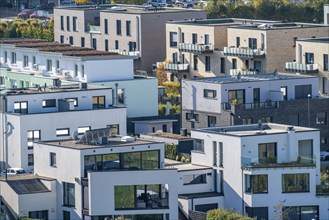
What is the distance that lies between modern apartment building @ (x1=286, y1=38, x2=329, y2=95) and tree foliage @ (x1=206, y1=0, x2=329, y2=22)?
27072 millimetres

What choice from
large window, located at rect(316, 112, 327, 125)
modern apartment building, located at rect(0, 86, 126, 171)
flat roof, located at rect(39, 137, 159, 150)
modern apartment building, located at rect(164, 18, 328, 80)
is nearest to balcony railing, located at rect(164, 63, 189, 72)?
modern apartment building, located at rect(164, 18, 328, 80)

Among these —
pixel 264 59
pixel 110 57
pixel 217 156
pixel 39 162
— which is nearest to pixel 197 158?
pixel 217 156

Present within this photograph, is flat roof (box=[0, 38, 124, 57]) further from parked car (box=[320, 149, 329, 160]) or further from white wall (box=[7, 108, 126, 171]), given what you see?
white wall (box=[7, 108, 126, 171])

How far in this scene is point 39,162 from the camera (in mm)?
69188

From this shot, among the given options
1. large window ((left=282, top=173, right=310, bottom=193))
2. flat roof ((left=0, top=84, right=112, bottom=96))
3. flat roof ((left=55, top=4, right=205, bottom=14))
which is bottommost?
large window ((left=282, top=173, right=310, bottom=193))

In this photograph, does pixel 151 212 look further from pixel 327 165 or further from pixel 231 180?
pixel 327 165

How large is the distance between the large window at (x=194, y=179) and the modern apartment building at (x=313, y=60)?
2427cm

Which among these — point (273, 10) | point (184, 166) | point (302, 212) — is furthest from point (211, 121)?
point (273, 10)

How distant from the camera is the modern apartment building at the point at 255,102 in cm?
8262

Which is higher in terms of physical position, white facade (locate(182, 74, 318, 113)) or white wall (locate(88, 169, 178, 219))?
white facade (locate(182, 74, 318, 113))

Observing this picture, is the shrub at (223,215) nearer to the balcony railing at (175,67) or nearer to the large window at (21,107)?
the large window at (21,107)

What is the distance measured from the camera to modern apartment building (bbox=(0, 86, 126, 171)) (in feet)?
249

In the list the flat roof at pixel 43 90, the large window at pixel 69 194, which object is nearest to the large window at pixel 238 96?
the flat roof at pixel 43 90

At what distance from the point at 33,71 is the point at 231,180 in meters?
28.4
